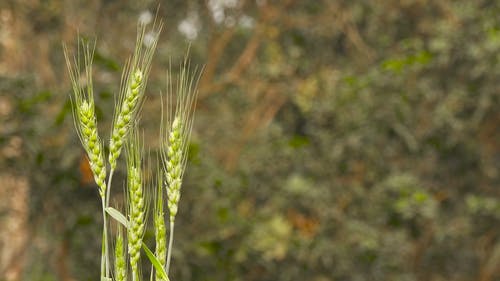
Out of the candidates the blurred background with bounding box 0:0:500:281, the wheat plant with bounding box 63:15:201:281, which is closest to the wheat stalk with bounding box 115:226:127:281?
the wheat plant with bounding box 63:15:201:281

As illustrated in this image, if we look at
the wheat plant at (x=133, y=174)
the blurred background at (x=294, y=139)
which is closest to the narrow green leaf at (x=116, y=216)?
the wheat plant at (x=133, y=174)

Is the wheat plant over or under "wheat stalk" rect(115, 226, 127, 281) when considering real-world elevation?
over

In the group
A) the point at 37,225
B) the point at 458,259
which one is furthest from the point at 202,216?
the point at 458,259

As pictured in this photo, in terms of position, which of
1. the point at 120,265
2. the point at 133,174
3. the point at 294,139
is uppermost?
the point at 294,139

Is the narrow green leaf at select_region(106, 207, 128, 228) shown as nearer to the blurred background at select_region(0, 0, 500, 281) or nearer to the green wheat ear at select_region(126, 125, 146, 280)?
the green wheat ear at select_region(126, 125, 146, 280)

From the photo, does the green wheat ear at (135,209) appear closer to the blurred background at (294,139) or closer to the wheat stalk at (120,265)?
the wheat stalk at (120,265)

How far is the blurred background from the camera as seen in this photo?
14.0 feet

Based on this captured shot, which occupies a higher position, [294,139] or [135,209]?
[294,139]

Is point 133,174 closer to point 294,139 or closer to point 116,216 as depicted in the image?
point 116,216

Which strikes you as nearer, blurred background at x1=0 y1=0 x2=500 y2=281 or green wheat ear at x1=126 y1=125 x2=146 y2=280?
green wheat ear at x1=126 y1=125 x2=146 y2=280

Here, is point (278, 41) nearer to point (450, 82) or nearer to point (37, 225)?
point (450, 82)

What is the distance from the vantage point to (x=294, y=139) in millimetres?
5508

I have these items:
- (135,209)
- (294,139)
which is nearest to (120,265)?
(135,209)

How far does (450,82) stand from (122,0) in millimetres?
2117
